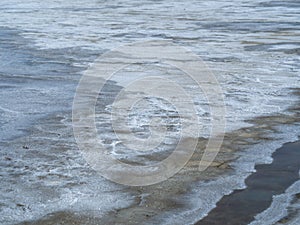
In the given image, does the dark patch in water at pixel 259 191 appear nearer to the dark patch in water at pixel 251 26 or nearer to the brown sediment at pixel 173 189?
the brown sediment at pixel 173 189

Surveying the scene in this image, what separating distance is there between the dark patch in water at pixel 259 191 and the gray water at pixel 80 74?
0.13 metres

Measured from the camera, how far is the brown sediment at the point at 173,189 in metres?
5.36

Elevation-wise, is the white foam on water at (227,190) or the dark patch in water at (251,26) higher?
the white foam on water at (227,190)

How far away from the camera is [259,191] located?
235 inches

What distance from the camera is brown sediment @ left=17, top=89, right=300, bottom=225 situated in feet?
17.6

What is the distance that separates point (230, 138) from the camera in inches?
309

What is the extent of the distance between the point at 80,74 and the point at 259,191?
706 cm

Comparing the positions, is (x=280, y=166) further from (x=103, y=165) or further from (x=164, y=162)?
(x=103, y=165)

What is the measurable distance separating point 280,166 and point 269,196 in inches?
38.8

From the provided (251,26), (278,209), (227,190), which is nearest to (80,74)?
(227,190)

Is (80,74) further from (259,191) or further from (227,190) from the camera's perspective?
(259,191)

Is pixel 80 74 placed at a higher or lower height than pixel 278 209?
lower

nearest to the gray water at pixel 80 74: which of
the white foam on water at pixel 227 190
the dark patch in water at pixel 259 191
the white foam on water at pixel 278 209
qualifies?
the white foam on water at pixel 227 190

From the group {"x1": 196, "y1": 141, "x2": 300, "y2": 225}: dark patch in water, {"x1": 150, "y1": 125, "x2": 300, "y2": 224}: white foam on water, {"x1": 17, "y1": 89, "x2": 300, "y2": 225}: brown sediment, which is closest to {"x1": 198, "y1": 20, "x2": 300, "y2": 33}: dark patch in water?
→ {"x1": 17, "y1": 89, "x2": 300, "y2": 225}: brown sediment
